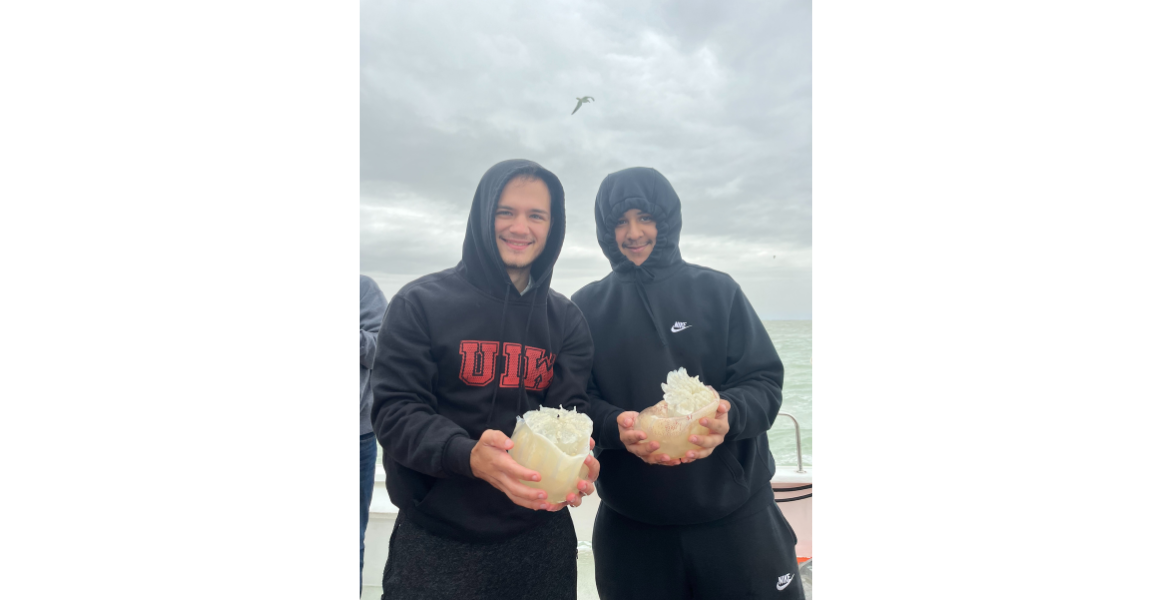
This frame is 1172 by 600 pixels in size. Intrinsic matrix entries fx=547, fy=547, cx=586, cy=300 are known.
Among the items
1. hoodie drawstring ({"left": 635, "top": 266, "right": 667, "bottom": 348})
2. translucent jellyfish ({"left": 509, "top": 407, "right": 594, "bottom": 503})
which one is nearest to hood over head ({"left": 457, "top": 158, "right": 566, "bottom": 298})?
hoodie drawstring ({"left": 635, "top": 266, "right": 667, "bottom": 348})

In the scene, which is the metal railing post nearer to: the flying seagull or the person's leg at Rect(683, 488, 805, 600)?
the person's leg at Rect(683, 488, 805, 600)

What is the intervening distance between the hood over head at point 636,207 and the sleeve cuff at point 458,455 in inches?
22.4

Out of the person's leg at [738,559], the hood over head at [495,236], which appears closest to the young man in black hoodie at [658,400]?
the person's leg at [738,559]

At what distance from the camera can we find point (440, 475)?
129 centimetres

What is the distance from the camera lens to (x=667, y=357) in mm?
1382

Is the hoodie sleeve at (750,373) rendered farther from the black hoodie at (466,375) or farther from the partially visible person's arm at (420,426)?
the partially visible person's arm at (420,426)

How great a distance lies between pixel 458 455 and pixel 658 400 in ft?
1.64

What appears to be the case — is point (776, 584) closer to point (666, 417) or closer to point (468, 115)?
point (666, 417)

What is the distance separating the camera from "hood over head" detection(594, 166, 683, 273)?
4.64 feet

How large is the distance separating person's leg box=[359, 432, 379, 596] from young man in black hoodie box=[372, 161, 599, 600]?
0.12 metres

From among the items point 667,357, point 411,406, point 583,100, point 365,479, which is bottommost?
point 365,479

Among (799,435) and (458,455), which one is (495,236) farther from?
(799,435)

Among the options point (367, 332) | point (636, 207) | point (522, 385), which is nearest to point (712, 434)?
point (522, 385)
